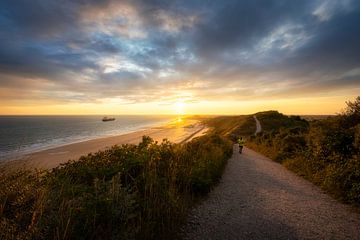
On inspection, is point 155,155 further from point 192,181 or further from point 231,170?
point 231,170

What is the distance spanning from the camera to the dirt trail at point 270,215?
5941 mm

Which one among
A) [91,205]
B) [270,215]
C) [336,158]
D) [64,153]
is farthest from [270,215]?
[64,153]

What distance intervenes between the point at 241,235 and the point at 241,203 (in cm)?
252

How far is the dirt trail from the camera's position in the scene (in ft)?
19.5

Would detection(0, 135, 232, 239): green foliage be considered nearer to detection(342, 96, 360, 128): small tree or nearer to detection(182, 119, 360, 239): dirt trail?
detection(182, 119, 360, 239): dirt trail

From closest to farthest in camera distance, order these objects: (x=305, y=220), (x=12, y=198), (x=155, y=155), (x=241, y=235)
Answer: (x=12, y=198) → (x=241, y=235) → (x=305, y=220) → (x=155, y=155)

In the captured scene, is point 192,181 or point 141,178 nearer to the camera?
point 141,178

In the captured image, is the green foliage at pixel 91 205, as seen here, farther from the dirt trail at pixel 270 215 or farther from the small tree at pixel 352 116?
the small tree at pixel 352 116

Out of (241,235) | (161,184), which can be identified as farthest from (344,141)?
(161,184)

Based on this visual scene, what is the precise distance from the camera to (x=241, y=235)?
228 inches

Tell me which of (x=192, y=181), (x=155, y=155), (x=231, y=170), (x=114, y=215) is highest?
(x=155, y=155)

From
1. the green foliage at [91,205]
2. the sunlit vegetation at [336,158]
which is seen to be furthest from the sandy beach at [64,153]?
the sunlit vegetation at [336,158]

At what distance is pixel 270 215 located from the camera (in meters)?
7.07

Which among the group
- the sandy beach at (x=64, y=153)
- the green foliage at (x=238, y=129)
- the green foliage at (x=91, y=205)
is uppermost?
the green foliage at (x=91, y=205)
